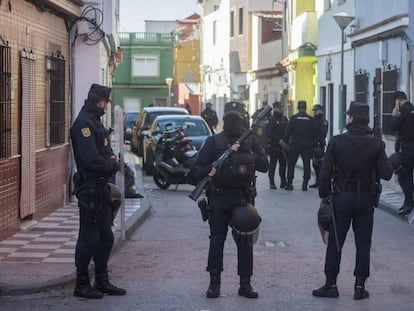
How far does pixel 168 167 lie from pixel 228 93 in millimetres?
31005

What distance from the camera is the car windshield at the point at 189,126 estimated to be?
70.5ft

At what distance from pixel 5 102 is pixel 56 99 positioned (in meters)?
3.24

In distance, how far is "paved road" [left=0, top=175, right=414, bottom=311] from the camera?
7883 mm

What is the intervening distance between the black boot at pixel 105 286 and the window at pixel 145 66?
194ft

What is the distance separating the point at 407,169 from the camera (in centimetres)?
1370

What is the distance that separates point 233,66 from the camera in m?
46.5

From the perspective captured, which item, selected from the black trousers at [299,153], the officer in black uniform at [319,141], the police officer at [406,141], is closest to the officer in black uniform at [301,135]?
the black trousers at [299,153]

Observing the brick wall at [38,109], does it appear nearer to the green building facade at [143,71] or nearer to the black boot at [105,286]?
the black boot at [105,286]

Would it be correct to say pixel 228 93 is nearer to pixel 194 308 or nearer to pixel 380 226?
pixel 380 226

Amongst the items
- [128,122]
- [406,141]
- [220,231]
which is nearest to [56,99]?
[406,141]

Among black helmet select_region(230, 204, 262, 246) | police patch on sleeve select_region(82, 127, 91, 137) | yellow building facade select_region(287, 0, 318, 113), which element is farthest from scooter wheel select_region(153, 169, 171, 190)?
yellow building facade select_region(287, 0, 318, 113)

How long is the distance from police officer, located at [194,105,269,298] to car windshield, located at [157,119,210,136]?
13.1 m

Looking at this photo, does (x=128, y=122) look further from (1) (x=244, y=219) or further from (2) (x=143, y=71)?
(1) (x=244, y=219)

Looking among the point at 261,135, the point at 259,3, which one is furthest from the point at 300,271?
the point at 259,3
